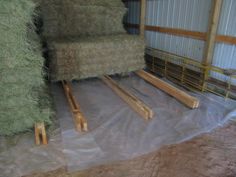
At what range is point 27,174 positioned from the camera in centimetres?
219

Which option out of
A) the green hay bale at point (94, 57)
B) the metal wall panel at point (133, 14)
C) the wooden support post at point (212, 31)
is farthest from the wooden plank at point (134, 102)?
the metal wall panel at point (133, 14)

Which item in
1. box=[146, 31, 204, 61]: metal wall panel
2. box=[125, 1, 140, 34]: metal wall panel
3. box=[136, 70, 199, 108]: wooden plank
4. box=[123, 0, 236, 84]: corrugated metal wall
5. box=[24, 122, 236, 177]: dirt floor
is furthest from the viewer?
box=[125, 1, 140, 34]: metal wall panel

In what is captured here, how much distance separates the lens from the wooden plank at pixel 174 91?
3436mm

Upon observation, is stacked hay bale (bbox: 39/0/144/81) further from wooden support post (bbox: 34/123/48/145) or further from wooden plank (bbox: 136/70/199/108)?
wooden support post (bbox: 34/123/48/145)

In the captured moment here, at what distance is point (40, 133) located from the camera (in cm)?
273

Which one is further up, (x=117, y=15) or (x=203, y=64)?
(x=117, y=15)

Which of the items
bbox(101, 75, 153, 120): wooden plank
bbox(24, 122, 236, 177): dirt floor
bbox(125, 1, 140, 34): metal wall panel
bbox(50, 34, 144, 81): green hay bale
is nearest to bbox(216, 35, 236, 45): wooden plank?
bbox(50, 34, 144, 81): green hay bale

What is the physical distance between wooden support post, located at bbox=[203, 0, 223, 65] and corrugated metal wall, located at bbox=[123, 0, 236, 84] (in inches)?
2.9

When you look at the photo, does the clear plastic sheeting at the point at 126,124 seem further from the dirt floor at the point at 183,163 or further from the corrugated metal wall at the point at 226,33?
the corrugated metal wall at the point at 226,33

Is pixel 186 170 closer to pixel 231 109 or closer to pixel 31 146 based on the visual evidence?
pixel 231 109

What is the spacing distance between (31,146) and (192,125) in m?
2.24

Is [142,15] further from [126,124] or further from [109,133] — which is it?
[109,133]

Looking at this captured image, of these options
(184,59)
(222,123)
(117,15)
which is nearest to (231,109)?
(222,123)

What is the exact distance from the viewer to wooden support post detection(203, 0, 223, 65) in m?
3.63
